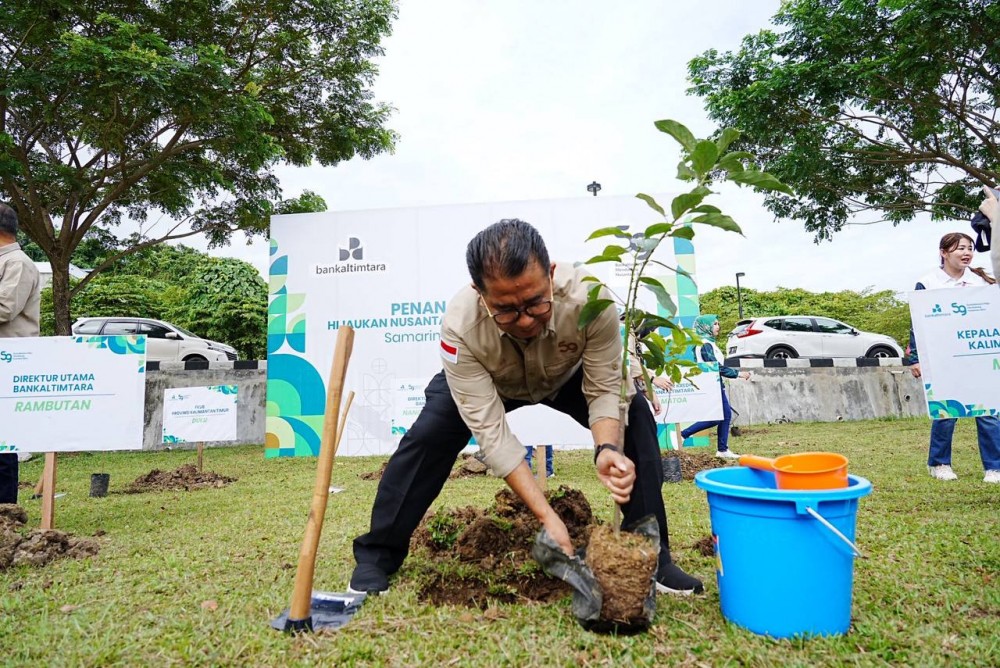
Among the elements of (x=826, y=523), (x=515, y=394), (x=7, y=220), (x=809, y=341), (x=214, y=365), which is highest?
(x=7, y=220)

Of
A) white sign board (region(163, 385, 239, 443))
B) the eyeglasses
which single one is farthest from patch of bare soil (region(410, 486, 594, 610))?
white sign board (region(163, 385, 239, 443))

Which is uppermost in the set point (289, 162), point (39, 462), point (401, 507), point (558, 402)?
point (289, 162)

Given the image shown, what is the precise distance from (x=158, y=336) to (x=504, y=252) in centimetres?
1259

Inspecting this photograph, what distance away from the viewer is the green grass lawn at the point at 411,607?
1650mm

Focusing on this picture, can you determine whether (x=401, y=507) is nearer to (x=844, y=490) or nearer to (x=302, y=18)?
(x=844, y=490)

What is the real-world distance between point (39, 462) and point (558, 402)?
27.2ft

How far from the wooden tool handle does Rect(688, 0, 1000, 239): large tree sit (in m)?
7.97

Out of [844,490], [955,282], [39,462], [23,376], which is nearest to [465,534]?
[844,490]

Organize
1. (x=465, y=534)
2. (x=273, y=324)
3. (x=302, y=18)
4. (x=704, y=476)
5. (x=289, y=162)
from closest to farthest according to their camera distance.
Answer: (x=704, y=476), (x=465, y=534), (x=273, y=324), (x=302, y=18), (x=289, y=162)

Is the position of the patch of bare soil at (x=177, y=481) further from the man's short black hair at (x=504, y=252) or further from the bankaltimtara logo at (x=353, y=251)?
the man's short black hair at (x=504, y=252)

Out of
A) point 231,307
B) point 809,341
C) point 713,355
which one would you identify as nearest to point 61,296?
point 231,307

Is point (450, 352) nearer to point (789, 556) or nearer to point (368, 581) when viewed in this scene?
point (368, 581)

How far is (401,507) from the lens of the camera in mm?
2252

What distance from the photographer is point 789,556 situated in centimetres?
163
